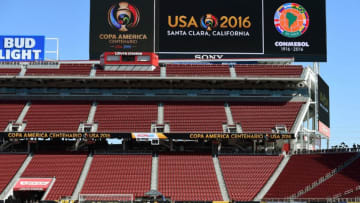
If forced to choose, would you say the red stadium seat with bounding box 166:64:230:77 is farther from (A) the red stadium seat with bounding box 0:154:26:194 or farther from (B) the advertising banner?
(B) the advertising banner

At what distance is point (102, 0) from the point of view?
7012 centimetres

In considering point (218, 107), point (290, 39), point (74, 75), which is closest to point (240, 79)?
point (218, 107)

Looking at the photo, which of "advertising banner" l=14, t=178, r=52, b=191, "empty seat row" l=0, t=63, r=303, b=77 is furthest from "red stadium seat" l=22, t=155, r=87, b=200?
"empty seat row" l=0, t=63, r=303, b=77

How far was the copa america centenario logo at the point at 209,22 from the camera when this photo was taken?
228ft

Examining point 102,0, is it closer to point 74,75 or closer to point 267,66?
point 74,75

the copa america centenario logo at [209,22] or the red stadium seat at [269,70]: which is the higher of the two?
the copa america centenario logo at [209,22]

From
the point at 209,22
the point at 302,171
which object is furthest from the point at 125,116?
the point at 302,171

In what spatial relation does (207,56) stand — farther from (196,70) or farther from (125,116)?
(125,116)

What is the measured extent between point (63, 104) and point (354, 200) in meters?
33.2

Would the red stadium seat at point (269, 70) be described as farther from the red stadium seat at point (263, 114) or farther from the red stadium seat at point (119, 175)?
the red stadium seat at point (119, 175)

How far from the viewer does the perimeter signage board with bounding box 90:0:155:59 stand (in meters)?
69.5

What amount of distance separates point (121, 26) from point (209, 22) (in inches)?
379

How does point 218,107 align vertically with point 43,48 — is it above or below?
below

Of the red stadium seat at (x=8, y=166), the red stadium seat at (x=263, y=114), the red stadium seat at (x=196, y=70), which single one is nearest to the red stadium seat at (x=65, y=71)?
the red stadium seat at (x=196, y=70)
